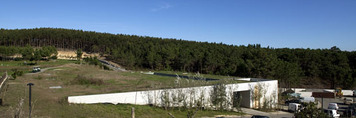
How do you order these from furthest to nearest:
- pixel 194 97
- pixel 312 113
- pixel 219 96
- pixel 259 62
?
pixel 259 62 → pixel 219 96 → pixel 194 97 → pixel 312 113

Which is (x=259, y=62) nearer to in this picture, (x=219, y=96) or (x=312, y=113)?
(x=219, y=96)

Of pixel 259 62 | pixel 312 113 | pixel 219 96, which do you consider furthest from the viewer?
pixel 259 62

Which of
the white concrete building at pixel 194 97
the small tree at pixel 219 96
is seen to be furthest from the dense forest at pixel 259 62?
the small tree at pixel 219 96

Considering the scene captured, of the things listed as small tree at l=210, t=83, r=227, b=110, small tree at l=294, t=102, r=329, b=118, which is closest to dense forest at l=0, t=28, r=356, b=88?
small tree at l=210, t=83, r=227, b=110

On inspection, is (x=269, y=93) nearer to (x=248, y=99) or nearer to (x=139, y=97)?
(x=248, y=99)

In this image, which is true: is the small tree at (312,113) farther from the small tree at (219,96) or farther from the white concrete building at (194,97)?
the small tree at (219,96)

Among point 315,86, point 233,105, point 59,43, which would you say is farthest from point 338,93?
point 59,43

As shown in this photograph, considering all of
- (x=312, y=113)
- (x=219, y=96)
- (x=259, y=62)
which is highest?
(x=259, y=62)

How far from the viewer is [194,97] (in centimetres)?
2412

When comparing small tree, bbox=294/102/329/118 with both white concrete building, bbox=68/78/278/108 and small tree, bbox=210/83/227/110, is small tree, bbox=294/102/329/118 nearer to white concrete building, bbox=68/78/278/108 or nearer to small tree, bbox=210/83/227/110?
white concrete building, bbox=68/78/278/108

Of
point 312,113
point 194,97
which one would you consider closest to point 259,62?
point 194,97

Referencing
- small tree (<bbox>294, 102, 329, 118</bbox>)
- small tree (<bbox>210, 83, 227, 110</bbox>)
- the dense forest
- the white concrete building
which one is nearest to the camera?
small tree (<bbox>294, 102, 329, 118</bbox>)

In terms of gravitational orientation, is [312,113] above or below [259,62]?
below

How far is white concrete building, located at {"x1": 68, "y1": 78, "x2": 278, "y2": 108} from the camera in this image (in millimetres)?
20400
